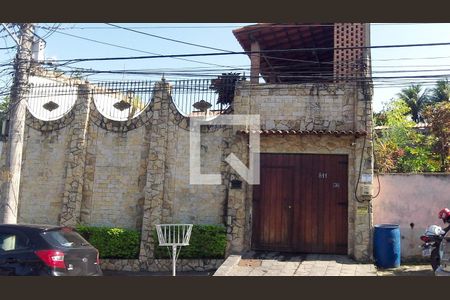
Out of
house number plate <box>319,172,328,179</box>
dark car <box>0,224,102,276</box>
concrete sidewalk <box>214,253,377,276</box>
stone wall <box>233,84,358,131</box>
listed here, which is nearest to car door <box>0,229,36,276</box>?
dark car <box>0,224,102,276</box>

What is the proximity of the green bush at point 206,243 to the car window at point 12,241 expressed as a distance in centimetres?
507

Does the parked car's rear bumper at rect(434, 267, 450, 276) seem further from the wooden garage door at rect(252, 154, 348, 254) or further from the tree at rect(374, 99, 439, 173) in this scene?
the tree at rect(374, 99, 439, 173)

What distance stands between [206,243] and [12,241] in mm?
5319

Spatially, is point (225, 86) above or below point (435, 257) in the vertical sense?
above

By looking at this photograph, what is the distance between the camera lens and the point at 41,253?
6.95m

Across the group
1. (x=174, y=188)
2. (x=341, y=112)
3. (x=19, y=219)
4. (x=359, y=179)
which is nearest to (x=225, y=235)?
(x=174, y=188)

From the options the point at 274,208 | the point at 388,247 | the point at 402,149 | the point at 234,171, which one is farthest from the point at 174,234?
Result: the point at 402,149

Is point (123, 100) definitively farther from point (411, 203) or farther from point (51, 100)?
point (411, 203)

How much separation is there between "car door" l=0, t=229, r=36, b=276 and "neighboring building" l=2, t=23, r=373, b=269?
5.01m

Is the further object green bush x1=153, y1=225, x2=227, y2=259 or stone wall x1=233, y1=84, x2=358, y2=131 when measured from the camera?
stone wall x1=233, y1=84, x2=358, y2=131

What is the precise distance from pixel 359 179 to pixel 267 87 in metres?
3.39

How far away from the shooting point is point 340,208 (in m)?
11.5

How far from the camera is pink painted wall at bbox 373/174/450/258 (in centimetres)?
1145

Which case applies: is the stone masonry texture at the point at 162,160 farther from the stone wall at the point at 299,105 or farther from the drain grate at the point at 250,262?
the drain grate at the point at 250,262
